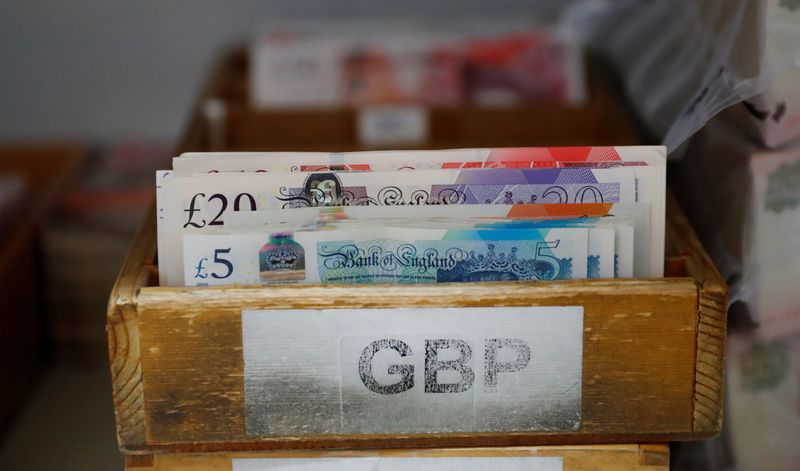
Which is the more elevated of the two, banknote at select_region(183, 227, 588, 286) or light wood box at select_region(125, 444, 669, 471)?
banknote at select_region(183, 227, 588, 286)

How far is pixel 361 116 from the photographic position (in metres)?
1.61

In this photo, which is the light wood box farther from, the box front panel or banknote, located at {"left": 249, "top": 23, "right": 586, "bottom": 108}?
banknote, located at {"left": 249, "top": 23, "right": 586, "bottom": 108}

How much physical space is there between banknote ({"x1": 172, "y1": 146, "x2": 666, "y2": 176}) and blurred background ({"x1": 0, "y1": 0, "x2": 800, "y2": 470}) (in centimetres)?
16

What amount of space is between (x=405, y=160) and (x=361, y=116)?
25.8 inches

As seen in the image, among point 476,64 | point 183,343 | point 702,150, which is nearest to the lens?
point 183,343

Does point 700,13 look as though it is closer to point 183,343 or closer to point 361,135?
point 361,135

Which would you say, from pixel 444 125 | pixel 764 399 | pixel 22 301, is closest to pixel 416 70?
pixel 444 125

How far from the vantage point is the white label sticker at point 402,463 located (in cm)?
95

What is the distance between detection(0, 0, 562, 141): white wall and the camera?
1.88 metres

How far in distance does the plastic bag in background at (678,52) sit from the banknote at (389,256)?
0.82 feet

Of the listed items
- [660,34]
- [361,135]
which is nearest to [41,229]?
[361,135]

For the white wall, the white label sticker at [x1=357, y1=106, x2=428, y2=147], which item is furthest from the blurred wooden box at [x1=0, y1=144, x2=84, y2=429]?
the white label sticker at [x1=357, y1=106, x2=428, y2=147]

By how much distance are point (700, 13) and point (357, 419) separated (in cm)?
71

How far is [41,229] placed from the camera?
160 cm
